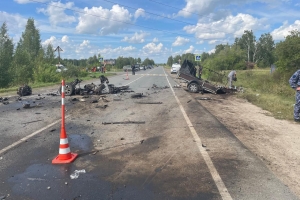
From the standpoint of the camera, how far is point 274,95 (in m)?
16.5

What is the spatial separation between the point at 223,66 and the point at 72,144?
40.1 metres

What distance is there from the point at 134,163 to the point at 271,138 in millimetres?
3784

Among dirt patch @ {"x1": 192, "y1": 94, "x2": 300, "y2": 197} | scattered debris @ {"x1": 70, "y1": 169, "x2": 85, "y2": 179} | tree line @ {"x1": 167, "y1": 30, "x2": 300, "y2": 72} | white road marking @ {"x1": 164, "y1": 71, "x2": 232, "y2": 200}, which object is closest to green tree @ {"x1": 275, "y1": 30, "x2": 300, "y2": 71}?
tree line @ {"x1": 167, "y1": 30, "x2": 300, "y2": 72}

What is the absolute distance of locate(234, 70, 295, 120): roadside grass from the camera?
10917mm

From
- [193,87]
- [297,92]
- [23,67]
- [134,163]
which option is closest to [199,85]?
[193,87]

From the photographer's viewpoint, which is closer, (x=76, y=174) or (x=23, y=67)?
(x=76, y=174)

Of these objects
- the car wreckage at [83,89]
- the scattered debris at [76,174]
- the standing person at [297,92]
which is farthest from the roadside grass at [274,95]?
the car wreckage at [83,89]

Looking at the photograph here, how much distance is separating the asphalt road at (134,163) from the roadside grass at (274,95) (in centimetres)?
424

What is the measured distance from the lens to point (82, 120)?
27.9 ft

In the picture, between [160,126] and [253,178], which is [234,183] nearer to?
[253,178]

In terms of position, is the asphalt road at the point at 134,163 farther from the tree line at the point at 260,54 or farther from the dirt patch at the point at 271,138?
the tree line at the point at 260,54

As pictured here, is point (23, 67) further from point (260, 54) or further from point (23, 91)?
point (260, 54)

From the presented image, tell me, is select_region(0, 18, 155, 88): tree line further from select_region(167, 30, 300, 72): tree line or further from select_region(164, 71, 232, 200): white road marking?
select_region(164, 71, 232, 200): white road marking

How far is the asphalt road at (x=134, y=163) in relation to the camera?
11.9 feet
